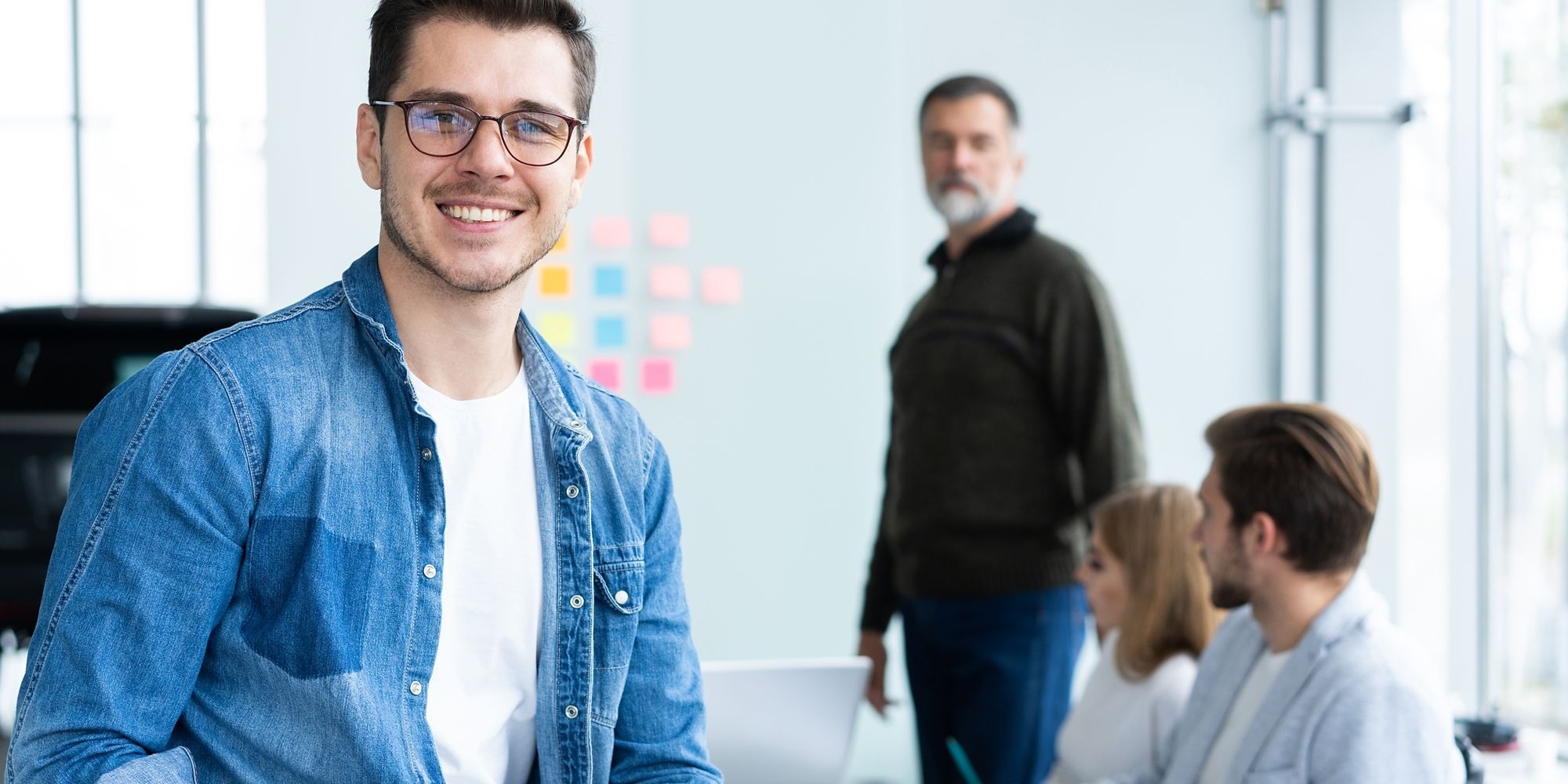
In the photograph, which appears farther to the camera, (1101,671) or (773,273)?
(773,273)

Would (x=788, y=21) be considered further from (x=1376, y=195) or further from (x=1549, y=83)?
(x=1549, y=83)

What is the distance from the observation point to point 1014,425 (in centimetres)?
247

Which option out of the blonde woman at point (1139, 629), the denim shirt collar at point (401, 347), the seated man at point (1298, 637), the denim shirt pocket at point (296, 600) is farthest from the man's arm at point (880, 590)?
the denim shirt pocket at point (296, 600)

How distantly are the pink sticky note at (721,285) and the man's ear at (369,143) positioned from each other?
7.13 ft

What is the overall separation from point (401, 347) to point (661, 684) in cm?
42

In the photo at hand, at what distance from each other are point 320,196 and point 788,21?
1.25 meters

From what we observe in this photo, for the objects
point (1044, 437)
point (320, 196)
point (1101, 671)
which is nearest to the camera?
point (1101, 671)

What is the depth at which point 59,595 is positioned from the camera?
1020 millimetres

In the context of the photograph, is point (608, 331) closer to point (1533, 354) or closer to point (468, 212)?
point (1533, 354)

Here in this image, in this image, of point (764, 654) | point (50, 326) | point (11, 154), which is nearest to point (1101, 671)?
point (764, 654)

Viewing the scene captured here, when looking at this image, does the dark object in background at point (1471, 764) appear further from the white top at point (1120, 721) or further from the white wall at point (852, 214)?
the white wall at point (852, 214)

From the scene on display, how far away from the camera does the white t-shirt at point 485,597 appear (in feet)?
3.89

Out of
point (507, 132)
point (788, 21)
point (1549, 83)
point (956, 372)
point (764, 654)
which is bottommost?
point (764, 654)

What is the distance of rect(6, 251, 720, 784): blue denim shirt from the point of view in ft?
3.33
